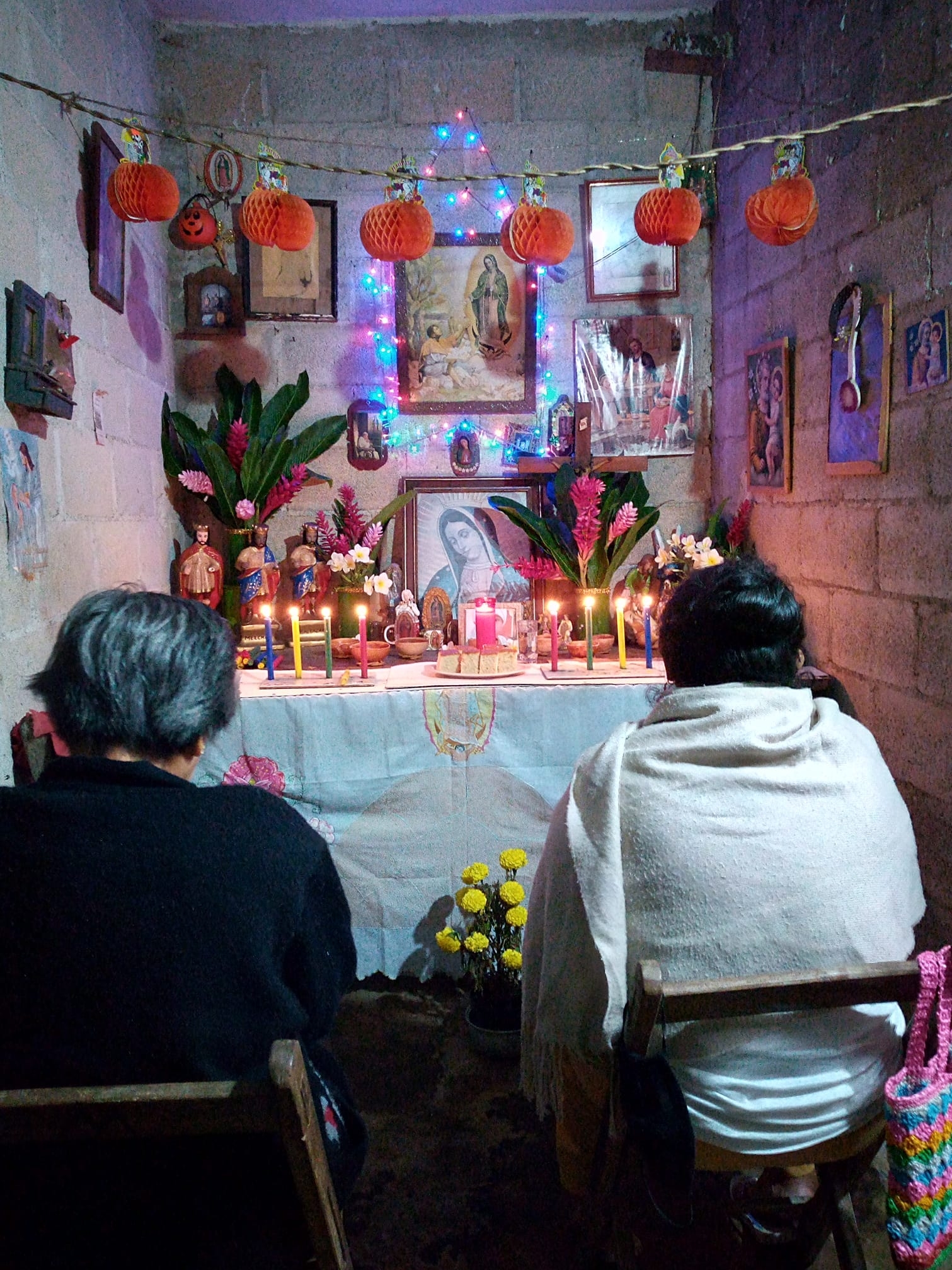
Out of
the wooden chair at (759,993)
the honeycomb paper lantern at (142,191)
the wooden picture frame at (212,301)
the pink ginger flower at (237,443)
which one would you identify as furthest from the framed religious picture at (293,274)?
the wooden chair at (759,993)

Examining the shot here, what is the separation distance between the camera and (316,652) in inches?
125

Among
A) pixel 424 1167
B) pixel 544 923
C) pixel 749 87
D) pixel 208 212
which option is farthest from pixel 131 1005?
pixel 749 87

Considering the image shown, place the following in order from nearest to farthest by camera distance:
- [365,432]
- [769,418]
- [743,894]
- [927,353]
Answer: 1. [743,894]
2. [927,353]
3. [769,418]
4. [365,432]

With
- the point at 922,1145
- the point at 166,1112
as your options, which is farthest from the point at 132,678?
the point at 922,1145

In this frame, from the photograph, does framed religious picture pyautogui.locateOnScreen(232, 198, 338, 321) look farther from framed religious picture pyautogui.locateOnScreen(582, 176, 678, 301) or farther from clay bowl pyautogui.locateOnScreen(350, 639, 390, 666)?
clay bowl pyautogui.locateOnScreen(350, 639, 390, 666)

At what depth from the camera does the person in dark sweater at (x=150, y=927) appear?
101 centimetres

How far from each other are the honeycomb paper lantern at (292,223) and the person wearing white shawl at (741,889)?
1.59 meters

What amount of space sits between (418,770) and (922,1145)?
1.68 metres

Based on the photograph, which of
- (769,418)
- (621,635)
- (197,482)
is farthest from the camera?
(197,482)

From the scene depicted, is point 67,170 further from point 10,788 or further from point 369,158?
point 10,788

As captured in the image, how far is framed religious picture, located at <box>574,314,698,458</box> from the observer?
11.5ft

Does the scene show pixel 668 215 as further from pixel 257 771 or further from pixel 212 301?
pixel 257 771

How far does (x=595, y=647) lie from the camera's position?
3.22 m

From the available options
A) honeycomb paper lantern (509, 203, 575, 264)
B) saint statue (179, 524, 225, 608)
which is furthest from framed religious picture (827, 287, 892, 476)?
saint statue (179, 524, 225, 608)
